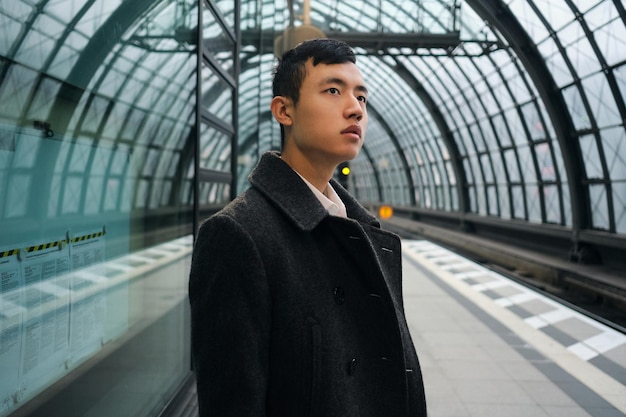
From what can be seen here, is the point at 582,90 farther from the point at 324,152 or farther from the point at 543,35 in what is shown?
the point at 324,152

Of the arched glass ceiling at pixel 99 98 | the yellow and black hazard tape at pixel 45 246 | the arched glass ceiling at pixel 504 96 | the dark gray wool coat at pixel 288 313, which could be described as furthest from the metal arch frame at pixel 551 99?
the yellow and black hazard tape at pixel 45 246

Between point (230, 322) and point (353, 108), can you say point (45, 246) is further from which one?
point (353, 108)

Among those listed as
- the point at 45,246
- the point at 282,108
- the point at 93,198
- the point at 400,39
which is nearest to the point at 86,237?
the point at 93,198

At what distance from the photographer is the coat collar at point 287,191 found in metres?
1.59

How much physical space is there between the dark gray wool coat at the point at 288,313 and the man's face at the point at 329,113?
14cm

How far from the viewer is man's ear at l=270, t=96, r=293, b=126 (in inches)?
70.6

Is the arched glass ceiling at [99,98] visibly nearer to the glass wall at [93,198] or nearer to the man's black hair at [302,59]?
the glass wall at [93,198]

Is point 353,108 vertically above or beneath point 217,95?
beneath

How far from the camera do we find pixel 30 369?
210 cm

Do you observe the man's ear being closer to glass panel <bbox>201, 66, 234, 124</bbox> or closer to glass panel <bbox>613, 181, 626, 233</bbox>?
glass panel <bbox>201, 66, 234, 124</bbox>

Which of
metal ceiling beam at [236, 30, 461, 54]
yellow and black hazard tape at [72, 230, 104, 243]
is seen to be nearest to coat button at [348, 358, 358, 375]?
yellow and black hazard tape at [72, 230, 104, 243]

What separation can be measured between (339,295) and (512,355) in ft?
18.7

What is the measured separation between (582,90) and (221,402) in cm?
1820

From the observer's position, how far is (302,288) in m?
1.54
